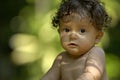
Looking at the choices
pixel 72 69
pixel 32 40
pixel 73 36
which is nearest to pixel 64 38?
pixel 73 36

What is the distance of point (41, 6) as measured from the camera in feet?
23.1

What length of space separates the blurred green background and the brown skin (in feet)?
9.73

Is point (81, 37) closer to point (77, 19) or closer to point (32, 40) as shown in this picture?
point (77, 19)

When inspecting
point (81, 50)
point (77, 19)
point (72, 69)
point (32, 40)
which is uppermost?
point (77, 19)

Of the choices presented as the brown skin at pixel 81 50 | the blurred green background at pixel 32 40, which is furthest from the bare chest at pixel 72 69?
the blurred green background at pixel 32 40

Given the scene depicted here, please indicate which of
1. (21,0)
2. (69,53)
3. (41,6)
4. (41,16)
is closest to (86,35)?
(69,53)

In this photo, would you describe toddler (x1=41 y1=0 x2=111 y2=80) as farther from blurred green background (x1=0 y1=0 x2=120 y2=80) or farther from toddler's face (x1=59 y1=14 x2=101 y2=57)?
blurred green background (x1=0 y1=0 x2=120 y2=80)

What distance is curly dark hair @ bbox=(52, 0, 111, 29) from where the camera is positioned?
260 centimetres

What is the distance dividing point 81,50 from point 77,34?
9 cm

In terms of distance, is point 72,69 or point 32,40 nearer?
point 72,69

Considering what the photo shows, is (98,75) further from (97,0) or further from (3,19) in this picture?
(3,19)

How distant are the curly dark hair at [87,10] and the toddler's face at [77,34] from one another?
0.03 metres

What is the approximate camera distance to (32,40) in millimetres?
A: 6824

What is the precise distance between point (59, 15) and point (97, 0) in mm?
213
